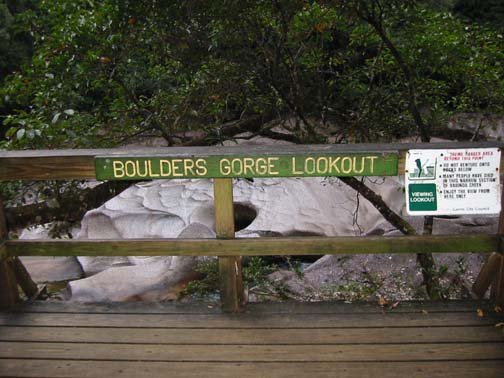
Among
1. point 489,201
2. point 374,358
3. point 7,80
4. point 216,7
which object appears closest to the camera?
point 374,358

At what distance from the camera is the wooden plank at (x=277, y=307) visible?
10.9 feet

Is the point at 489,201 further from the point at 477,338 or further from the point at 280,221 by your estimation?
the point at 280,221

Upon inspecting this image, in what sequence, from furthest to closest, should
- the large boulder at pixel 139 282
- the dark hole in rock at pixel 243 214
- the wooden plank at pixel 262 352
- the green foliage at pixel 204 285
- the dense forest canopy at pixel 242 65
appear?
the dark hole in rock at pixel 243 214
the large boulder at pixel 139 282
the green foliage at pixel 204 285
the dense forest canopy at pixel 242 65
the wooden plank at pixel 262 352

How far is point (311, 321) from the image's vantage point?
321 cm

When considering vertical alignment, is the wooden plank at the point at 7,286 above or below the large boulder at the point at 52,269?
above

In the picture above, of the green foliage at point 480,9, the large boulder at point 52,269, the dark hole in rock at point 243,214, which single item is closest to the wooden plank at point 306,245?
the large boulder at point 52,269

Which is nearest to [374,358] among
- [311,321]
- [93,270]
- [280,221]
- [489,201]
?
[311,321]

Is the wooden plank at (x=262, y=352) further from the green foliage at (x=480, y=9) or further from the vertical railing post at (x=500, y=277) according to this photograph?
the green foliage at (x=480, y=9)

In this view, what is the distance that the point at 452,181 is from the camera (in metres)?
3.07

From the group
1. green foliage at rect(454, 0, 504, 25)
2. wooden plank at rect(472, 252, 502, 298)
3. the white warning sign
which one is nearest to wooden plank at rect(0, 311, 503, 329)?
wooden plank at rect(472, 252, 502, 298)

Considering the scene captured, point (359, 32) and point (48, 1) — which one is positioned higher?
point (48, 1)

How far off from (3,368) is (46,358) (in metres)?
0.22

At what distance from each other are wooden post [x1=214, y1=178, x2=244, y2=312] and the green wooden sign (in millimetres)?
122

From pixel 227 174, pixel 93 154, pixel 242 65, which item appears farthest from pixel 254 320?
pixel 242 65
